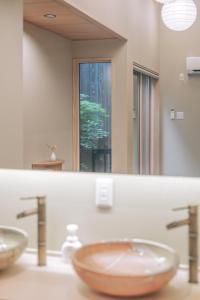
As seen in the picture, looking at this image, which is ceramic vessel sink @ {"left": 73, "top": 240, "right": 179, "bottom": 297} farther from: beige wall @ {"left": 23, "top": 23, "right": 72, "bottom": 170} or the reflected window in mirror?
beige wall @ {"left": 23, "top": 23, "right": 72, "bottom": 170}

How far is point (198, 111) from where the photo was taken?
1.80 m

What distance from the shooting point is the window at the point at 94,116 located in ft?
6.30

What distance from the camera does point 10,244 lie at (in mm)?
1757

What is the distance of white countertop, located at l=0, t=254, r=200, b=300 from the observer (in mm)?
1396

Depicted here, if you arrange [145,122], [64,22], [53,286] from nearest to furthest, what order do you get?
1. [53,286]
2. [145,122]
3. [64,22]

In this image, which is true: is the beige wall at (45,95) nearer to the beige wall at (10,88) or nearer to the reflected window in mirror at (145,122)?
the beige wall at (10,88)

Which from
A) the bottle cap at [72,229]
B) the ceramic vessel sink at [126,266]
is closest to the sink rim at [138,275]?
the ceramic vessel sink at [126,266]

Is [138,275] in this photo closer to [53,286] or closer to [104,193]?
[53,286]

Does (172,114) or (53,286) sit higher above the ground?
(172,114)

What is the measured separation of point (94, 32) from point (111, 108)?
36cm

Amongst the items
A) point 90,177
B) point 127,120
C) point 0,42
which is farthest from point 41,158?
point 0,42

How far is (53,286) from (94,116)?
2.68 ft

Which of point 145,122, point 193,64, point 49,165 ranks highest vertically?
point 193,64

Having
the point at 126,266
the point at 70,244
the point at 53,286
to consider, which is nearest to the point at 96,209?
the point at 70,244
